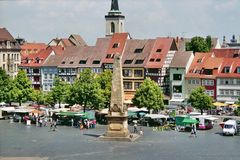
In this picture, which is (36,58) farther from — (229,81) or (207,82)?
(229,81)

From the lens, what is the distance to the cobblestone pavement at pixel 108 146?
126 feet

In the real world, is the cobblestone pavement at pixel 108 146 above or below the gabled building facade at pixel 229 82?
below

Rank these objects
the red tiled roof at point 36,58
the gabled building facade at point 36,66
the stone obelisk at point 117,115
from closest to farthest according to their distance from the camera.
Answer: the stone obelisk at point 117,115 → the gabled building facade at point 36,66 → the red tiled roof at point 36,58

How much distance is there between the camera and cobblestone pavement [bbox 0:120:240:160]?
38.4 m

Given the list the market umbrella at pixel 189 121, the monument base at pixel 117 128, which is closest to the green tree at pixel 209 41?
the market umbrella at pixel 189 121

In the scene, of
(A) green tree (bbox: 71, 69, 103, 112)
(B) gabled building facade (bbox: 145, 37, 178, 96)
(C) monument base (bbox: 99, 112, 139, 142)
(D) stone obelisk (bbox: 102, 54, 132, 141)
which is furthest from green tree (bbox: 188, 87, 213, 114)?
(D) stone obelisk (bbox: 102, 54, 132, 141)

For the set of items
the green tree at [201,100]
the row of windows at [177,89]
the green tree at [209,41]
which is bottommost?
the green tree at [201,100]

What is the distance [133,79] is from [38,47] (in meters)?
53.1

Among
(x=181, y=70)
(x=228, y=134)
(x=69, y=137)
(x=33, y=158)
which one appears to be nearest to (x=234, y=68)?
(x=181, y=70)

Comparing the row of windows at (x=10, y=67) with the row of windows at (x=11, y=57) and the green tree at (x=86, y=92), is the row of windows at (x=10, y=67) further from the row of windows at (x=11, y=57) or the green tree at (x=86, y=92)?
the green tree at (x=86, y=92)

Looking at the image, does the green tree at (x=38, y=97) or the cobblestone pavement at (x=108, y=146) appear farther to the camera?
the green tree at (x=38, y=97)

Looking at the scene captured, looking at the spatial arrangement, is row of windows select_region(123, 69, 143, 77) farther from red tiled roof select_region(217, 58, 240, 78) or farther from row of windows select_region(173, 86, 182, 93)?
red tiled roof select_region(217, 58, 240, 78)

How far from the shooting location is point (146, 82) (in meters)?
68.1

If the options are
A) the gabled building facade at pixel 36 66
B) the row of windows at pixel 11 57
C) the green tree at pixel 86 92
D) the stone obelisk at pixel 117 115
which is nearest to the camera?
the stone obelisk at pixel 117 115
